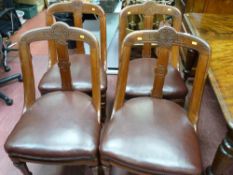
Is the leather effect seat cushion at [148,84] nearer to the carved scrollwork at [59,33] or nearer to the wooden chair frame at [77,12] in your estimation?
the wooden chair frame at [77,12]

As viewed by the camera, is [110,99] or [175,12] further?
[110,99]

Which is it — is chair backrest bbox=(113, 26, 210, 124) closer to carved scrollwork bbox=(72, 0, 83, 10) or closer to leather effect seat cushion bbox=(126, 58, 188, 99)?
leather effect seat cushion bbox=(126, 58, 188, 99)

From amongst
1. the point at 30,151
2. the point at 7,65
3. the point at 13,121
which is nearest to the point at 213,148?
the point at 30,151

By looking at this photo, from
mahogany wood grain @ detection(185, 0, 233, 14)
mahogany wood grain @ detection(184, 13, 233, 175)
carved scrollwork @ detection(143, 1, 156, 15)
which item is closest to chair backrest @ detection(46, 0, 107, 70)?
carved scrollwork @ detection(143, 1, 156, 15)

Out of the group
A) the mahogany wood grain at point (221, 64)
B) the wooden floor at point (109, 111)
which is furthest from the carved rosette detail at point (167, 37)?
the wooden floor at point (109, 111)

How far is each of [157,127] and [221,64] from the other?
17.7 inches

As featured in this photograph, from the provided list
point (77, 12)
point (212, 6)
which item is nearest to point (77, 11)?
point (77, 12)

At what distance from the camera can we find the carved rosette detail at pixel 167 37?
3.58ft

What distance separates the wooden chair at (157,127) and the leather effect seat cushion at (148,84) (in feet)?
0.35

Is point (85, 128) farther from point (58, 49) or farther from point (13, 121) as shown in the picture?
point (13, 121)

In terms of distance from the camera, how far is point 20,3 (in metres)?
3.79

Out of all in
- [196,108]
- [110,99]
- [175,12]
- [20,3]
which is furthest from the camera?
[20,3]

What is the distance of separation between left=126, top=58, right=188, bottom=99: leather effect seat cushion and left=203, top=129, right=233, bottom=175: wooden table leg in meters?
0.44

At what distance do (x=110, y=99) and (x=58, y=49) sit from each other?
35.4 inches
